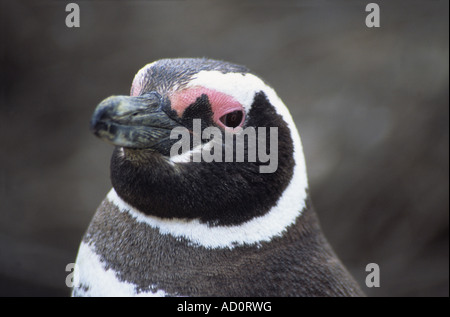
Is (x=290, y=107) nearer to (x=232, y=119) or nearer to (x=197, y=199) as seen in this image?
(x=232, y=119)

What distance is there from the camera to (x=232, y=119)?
1815 millimetres

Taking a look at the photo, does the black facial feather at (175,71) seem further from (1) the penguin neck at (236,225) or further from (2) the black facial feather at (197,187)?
(1) the penguin neck at (236,225)

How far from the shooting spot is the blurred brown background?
13.4ft

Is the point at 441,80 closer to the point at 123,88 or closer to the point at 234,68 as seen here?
the point at 123,88

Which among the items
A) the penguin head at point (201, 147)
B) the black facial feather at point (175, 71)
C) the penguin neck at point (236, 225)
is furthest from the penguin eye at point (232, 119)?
the penguin neck at point (236, 225)

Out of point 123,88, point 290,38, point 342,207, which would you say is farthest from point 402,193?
point 123,88

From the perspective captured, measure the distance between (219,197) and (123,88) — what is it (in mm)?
2941

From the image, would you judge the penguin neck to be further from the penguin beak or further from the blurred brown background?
the blurred brown background

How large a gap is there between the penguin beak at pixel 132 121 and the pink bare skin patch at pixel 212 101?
48mm

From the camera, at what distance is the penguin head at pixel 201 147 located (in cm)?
174

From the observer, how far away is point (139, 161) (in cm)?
173

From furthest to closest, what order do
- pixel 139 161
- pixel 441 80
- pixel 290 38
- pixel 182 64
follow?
pixel 290 38
pixel 441 80
pixel 182 64
pixel 139 161

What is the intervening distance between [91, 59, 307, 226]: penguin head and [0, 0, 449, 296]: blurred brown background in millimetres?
2243

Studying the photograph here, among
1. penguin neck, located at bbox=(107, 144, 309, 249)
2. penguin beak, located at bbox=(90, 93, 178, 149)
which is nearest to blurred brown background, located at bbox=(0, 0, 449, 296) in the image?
penguin neck, located at bbox=(107, 144, 309, 249)
